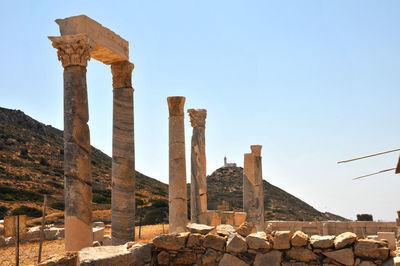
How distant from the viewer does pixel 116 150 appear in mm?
12320

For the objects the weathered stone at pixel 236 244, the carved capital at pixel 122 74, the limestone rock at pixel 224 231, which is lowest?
the weathered stone at pixel 236 244

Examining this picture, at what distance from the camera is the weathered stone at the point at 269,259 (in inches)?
304

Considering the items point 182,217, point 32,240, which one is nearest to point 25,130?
point 32,240

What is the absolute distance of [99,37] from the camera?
11.8 m

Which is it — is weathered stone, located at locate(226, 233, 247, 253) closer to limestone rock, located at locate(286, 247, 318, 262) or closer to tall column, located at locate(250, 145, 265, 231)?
limestone rock, located at locate(286, 247, 318, 262)

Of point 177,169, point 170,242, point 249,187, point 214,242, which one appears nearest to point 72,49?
point 170,242

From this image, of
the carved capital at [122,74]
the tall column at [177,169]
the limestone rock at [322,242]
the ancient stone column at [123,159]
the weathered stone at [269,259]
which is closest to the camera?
the limestone rock at [322,242]

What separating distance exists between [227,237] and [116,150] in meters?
5.33

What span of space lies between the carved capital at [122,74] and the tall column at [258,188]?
12.4 meters

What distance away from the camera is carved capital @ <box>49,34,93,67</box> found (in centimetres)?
1076

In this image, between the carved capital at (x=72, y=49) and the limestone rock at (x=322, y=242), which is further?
the carved capital at (x=72, y=49)

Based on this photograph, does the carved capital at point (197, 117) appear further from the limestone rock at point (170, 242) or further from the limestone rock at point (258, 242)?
the limestone rock at point (258, 242)

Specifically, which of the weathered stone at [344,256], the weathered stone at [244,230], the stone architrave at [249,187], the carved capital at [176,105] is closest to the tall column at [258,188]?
the stone architrave at [249,187]

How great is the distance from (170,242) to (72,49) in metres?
5.74
